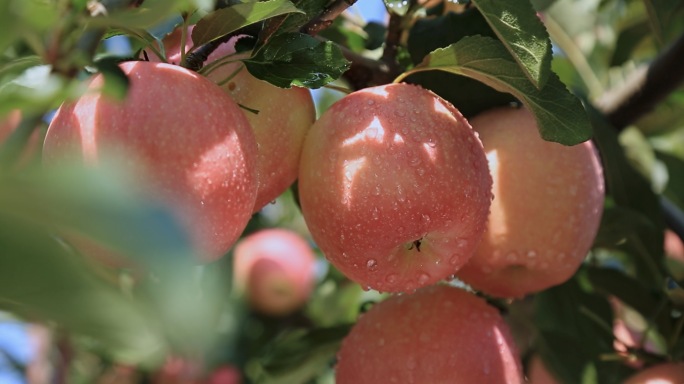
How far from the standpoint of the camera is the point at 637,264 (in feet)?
4.34

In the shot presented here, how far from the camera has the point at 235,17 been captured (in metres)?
0.76

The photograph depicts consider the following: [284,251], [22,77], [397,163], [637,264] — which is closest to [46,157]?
[22,77]

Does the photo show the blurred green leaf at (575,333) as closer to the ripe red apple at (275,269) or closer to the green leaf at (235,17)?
the green leaf at (235,17)

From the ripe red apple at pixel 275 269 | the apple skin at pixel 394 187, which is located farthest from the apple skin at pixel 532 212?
the ripe red apple at pixel 275 269

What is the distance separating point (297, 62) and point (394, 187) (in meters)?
0.15

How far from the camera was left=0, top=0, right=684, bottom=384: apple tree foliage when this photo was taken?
32cm

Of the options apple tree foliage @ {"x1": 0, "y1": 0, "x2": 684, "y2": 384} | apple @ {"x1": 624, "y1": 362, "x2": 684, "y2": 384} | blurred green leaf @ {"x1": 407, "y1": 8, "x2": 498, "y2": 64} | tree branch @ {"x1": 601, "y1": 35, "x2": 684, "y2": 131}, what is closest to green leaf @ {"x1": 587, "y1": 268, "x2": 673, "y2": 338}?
apple tree foliage @ {"x1": 0, "y1": 0, "x2": 684, "y2": 384}

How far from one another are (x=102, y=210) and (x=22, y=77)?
0.50 meters

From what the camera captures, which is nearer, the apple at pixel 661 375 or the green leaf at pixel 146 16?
the green leaf at pixel 146 16

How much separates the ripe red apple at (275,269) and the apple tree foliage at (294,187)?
161 mm

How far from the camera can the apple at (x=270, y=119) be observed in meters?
0.85

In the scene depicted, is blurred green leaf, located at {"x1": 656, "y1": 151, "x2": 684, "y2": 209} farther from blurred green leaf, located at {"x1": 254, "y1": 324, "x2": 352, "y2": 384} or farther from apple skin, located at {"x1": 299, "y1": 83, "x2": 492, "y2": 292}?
apple skin, located at {"x1": 299, "y1": 83, "x2": 492, "y2": 292}

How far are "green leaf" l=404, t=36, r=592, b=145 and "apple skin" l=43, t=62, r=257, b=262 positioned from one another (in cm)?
25

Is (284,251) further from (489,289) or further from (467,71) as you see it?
(467,71)
